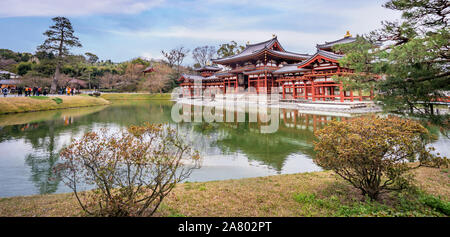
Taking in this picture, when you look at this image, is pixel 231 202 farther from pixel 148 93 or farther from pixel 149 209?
pixel 148 93

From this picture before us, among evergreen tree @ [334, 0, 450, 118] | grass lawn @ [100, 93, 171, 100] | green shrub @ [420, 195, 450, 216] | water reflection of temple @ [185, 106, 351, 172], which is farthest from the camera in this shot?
grass lawn @ [100, 93, 171, 100]

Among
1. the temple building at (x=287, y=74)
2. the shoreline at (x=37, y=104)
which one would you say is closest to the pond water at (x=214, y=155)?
the temple building at (x=287, y=74)

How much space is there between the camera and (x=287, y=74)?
27469 millimetres

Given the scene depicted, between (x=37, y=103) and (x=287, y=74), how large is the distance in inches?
1143

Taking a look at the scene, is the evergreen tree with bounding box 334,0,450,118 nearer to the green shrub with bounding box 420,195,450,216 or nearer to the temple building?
the green shrub with bounding box 420,195,450,216

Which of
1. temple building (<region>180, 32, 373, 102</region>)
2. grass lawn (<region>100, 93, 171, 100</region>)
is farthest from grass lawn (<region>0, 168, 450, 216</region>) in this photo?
grass lawn (<region>100, 93, 171, 100</region>)

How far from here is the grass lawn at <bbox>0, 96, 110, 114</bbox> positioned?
20625 millimetres

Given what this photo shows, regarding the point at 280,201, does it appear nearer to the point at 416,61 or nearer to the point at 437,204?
the point at 437,204

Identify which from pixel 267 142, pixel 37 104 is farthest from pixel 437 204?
pixel 37 104

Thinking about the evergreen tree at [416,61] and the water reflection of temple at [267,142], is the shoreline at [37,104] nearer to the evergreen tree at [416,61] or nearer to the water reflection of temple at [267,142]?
the water reflection of temple at [267,142]

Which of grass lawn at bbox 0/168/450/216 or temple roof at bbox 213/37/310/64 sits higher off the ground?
temple roof at bbox 213/37/310/64

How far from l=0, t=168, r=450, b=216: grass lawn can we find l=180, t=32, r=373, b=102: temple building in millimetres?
16541

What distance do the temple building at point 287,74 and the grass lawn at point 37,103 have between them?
21114mm

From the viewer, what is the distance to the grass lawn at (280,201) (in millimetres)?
3406
